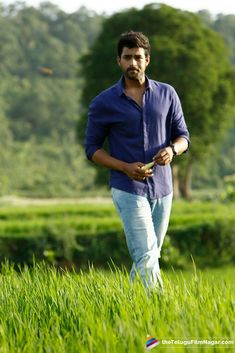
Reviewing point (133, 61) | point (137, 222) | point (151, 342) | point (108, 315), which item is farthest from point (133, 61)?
point (151, 342)

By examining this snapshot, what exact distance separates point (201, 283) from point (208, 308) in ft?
2.00

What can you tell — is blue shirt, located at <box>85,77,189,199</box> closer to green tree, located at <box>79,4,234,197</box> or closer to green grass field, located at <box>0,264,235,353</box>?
green grass field, located at <box>0,264,235,353</box>

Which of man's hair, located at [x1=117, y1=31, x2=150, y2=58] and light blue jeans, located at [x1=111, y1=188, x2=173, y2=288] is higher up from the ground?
man's hair, located at [x1=117, y1=31, x2=150, y2=58]

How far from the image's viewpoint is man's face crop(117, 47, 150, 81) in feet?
18.8

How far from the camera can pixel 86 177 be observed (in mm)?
61844

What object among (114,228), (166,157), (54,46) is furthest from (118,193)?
(54,46)

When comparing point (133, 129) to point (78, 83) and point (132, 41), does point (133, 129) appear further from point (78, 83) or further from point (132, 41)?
point (78, 83)

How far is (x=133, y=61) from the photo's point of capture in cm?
574

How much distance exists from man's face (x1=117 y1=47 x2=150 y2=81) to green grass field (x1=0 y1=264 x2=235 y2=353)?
1248mm

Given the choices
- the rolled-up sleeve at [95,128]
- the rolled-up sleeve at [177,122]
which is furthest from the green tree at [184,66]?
the rolled-up sleeve at [95,128]

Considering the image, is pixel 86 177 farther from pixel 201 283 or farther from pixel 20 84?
pixel 201 283

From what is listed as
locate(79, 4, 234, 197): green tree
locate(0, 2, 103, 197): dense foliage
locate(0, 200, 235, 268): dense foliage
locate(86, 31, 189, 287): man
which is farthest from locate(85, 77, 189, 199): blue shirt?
locate(0, 2, 103, 197): dense foliage

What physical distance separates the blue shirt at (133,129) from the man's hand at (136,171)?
122mm

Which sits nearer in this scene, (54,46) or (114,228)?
(114,228)
